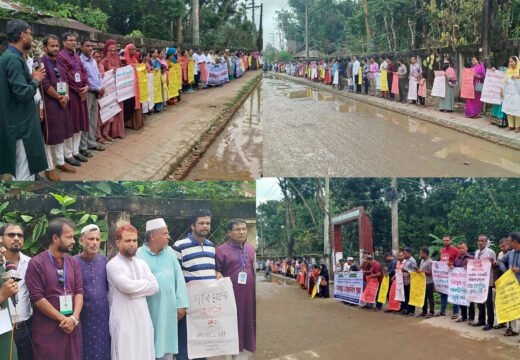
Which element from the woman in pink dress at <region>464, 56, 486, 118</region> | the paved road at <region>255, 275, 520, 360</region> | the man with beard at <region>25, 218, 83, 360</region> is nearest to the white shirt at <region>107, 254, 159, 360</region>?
the man with beard at <region>25, 218, 83, 360</region>

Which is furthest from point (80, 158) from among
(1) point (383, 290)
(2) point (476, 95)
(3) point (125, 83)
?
(2) point (476, 95)

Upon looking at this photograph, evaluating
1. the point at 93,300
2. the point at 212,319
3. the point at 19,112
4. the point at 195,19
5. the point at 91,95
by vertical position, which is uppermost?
the point at 195,19

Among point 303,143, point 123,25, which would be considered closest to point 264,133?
point 303,143

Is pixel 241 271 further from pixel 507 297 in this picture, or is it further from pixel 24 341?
pixel 507 297

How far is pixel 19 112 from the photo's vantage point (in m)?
5.75

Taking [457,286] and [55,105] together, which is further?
[457,286]

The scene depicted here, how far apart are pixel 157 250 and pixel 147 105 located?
6.84 m

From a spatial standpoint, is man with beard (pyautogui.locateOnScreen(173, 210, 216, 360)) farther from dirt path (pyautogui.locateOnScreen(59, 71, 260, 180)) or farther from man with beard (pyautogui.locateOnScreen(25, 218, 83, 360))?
dirt path (pyautogui.locateOnScreen(59, 71, 260, 180))

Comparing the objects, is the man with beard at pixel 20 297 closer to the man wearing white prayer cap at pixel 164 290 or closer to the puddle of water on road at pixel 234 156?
the man wearing white prayer cap at pixel 164 290

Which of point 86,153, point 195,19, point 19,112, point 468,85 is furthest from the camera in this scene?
point 195,19

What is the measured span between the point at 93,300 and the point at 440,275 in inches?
239

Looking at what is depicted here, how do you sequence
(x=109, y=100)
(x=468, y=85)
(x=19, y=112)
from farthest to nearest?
(x=468, y=85)
(x=109, y=100)
(x=19, y=112)

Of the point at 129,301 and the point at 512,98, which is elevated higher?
the point at 512,98

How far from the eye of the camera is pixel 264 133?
12.9 metres
